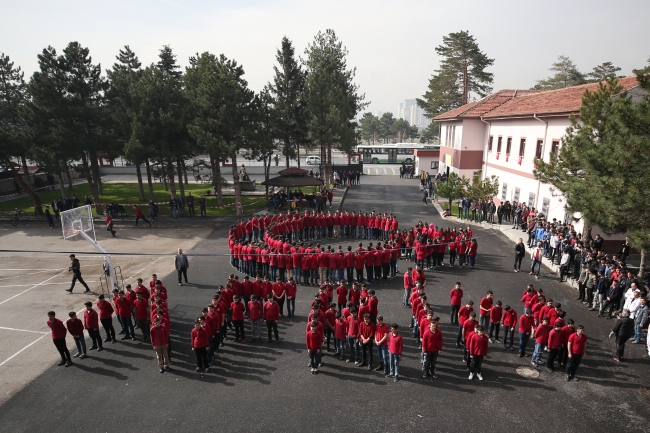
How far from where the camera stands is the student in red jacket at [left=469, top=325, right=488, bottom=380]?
9.06m

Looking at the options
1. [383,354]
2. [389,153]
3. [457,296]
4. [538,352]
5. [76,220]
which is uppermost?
[389,153]

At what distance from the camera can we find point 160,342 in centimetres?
965

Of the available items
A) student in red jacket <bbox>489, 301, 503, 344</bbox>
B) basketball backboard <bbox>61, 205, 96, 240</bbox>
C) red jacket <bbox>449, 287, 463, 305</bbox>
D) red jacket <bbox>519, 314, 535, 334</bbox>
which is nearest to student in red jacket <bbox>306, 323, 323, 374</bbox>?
red jacket <bbox>449, 287, 463, 305</bbox>

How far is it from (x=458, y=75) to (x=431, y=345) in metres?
56.4

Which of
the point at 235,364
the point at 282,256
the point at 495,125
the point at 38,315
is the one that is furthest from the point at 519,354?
the point at 495,125

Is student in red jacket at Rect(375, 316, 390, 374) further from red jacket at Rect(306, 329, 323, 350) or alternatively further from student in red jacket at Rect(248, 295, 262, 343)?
student in red jacket at Rect(248, 295, 262, 343)

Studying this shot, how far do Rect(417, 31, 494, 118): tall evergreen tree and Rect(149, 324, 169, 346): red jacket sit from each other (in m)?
57.0

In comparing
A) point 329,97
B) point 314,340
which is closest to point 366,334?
point 314,340

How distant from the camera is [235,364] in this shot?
10242mm

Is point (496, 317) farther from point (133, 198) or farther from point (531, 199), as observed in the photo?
point (133, 198)

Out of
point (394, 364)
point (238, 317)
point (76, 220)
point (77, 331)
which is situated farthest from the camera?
point (76, 220)

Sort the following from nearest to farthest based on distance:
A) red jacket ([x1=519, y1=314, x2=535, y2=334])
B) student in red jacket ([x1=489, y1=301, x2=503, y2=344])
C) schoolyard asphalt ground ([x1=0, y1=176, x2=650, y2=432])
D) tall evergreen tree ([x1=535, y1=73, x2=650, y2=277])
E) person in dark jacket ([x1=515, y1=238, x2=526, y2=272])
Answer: schoolyard asphalt ground ([x1=0, y1=176, x2=650, y2=432]), red jacket ([x1=519, y1=314, x2=535, y2=334]), tall evergreen tree ([x1=535, y1=73, x2=650, y2=277]), student in red jacket ([x1=489, y1=301, x2=503, y2=344]), person in dark jacket ([x1=515, y1=238, x2=526, y2=272])

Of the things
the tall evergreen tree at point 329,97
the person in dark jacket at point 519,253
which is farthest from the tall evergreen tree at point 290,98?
the person in dark jacket at point 519,253

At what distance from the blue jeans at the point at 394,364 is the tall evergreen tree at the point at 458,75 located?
55544 millimetres
